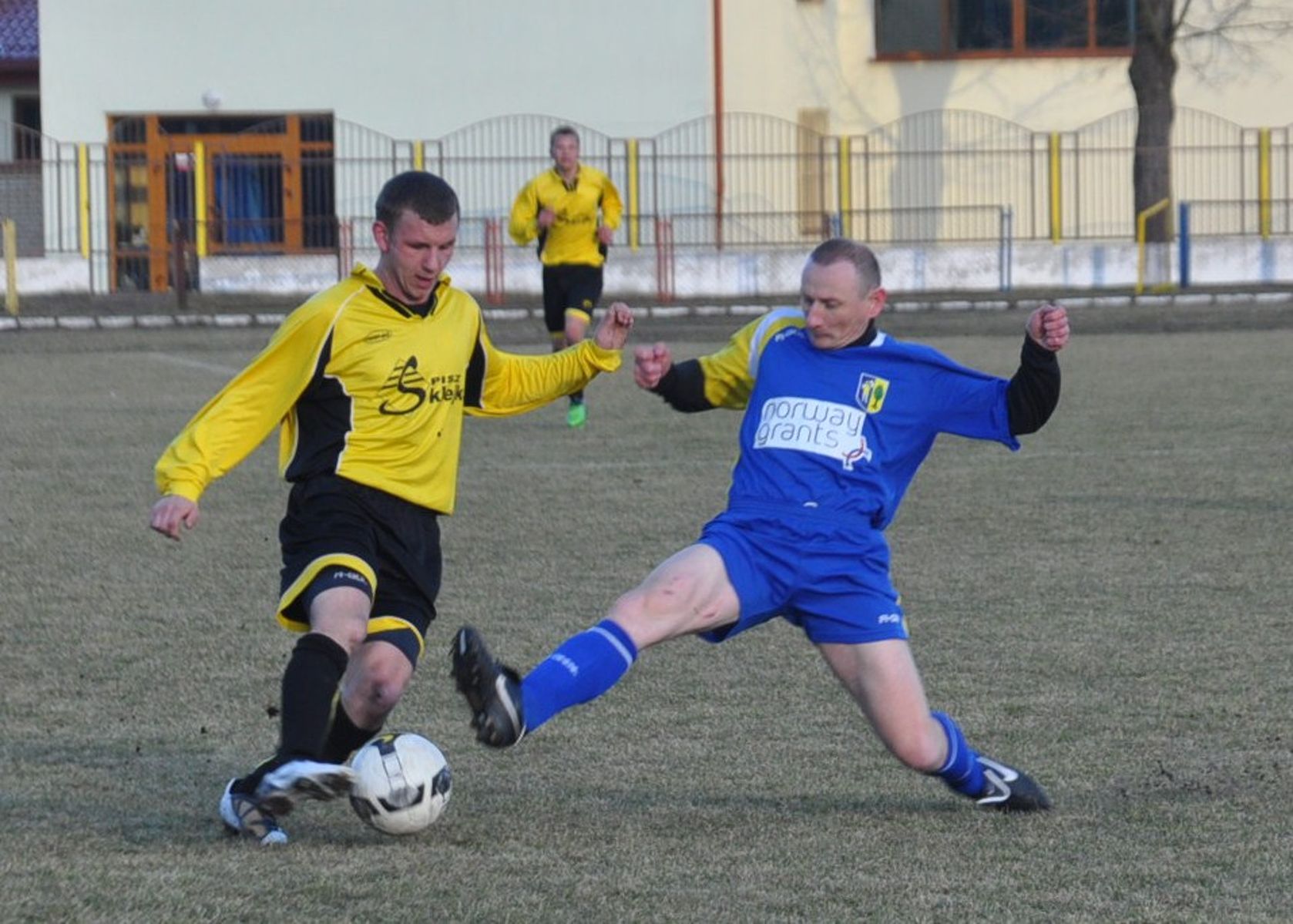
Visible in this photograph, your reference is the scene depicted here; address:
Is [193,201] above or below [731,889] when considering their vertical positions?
above

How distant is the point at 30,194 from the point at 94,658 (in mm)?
27653

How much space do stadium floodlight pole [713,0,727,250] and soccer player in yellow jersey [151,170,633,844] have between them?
27071 mm

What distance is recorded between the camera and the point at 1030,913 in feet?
13.3

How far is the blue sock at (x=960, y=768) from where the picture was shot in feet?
15.7

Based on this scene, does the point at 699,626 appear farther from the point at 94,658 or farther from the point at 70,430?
the point at 70,430

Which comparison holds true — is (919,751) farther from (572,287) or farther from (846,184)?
(846,184)

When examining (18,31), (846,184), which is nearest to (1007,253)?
(846,184)

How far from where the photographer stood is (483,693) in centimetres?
438

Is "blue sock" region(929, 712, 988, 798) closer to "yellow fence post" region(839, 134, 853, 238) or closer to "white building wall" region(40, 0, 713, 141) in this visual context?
"yellow fence post" region(839, 134, 853, 238)

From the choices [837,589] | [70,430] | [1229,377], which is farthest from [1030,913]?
[1229,377]

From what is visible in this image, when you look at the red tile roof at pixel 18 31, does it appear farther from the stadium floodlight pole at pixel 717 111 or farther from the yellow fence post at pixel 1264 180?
the yellow fence post at pixel 1264 180

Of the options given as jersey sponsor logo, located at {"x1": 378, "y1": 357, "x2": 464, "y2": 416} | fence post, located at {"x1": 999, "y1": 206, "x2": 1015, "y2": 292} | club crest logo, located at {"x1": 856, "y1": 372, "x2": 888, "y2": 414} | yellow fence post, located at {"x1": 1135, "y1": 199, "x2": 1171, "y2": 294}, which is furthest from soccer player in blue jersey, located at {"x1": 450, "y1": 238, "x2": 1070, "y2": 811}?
fence post, located at {"x1": 999, "y1": 206, "x2": 1015, "y2": 292}

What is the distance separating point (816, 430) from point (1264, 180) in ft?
93.3

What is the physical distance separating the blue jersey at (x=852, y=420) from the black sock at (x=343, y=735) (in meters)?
0.99
